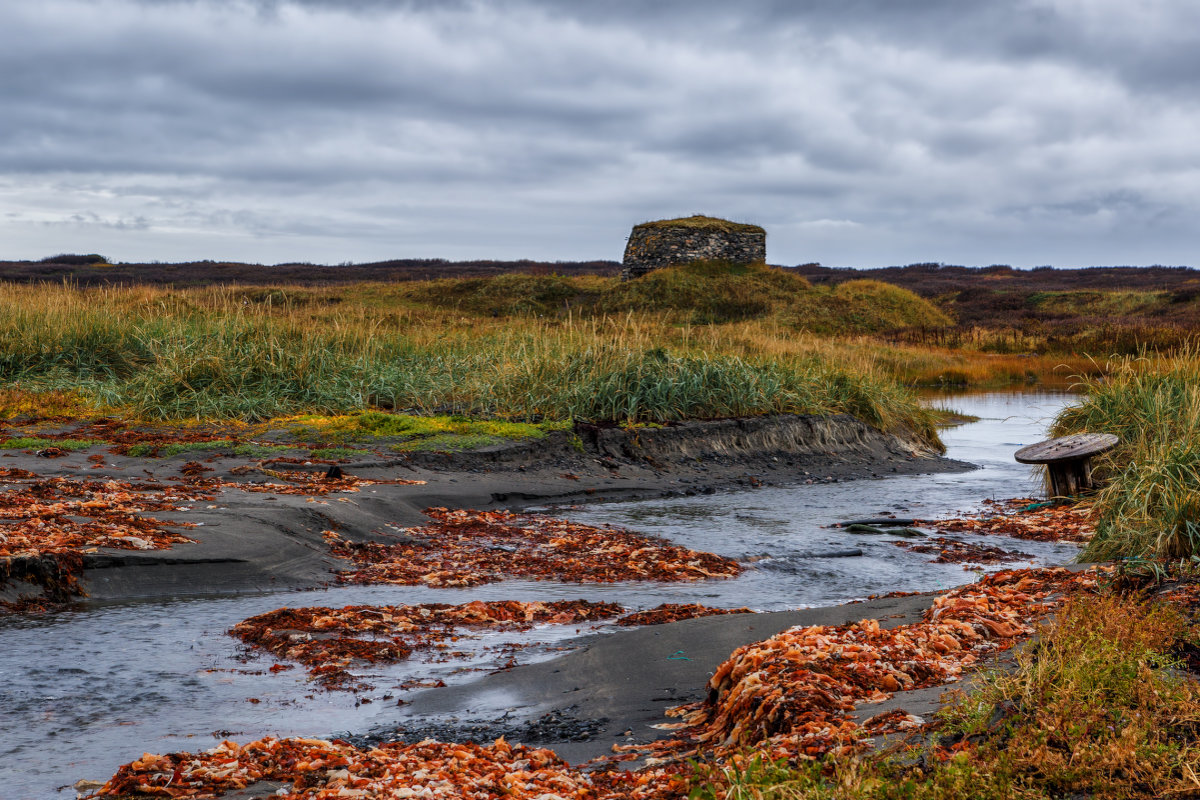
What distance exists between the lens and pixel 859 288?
44969 mm

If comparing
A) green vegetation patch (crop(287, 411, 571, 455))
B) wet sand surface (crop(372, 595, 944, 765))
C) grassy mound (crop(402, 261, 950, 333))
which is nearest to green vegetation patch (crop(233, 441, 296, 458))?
green vegetation patch (crop(287, 411, 571, 455))

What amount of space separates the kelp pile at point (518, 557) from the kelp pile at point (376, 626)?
2.97ft

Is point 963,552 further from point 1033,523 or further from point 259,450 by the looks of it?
point 259,450

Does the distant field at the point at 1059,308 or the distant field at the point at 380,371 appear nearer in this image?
the distant field at the point at 380,371

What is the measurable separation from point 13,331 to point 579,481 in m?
9.87

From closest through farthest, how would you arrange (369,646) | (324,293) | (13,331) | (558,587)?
1. (369,646)
2. (558,587)
3. (13,331)
4. (324,293)

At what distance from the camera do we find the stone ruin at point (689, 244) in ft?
146

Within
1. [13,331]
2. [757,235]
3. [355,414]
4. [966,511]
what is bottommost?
[966,511]

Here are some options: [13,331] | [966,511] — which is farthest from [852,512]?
[13,331]

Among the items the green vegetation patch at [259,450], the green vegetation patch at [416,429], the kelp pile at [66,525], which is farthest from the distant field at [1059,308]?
the kelp pile at [66,525]

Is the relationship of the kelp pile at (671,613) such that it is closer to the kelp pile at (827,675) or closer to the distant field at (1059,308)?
the kelp pile at (827,675)

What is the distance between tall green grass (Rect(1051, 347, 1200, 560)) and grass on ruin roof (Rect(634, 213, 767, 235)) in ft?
109

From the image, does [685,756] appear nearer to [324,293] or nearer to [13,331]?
[13,331]

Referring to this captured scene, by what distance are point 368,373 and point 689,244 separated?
31232mm
